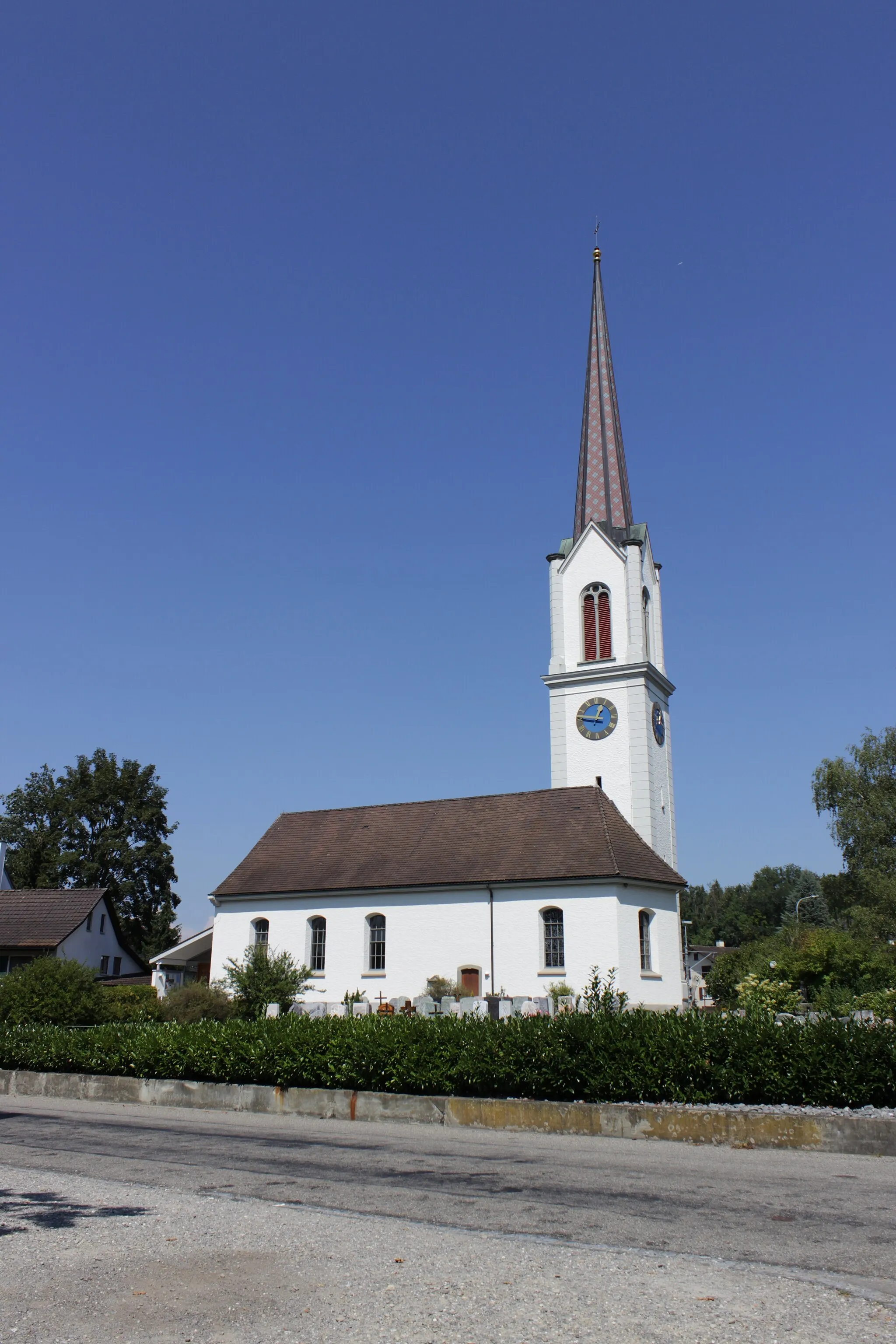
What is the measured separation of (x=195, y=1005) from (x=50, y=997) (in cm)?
814

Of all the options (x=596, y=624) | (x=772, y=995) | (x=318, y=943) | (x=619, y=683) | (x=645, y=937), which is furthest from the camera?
(x=596, y=624)

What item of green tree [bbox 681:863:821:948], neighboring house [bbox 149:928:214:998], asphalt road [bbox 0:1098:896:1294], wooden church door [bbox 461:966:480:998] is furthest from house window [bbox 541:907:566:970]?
green tree [bbox 681:863:821:948]

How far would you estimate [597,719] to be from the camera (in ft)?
138

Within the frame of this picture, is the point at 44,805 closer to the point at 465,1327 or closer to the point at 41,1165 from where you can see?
the point at 41,1165

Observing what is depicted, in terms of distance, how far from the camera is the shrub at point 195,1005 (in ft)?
94.2

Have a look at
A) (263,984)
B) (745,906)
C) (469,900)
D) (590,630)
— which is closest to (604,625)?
(590,630)

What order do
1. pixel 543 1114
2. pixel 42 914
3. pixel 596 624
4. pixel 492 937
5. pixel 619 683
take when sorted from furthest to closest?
pixel 42 914 → pixel 596 624 → pixel 619 683 → pixel 492 937 → pixel 543 1114

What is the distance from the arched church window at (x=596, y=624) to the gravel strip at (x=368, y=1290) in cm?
3694

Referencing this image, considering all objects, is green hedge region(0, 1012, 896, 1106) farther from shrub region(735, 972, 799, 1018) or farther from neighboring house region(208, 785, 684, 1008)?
neighboring house region(208, 785, 684, 1008)

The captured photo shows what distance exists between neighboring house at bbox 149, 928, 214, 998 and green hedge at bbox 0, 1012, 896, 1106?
89.9 feet

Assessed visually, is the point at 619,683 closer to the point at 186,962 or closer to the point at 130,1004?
the point at 130,1004

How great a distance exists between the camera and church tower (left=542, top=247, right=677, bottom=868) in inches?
1602

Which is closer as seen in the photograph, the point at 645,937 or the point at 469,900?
the point at 645,937

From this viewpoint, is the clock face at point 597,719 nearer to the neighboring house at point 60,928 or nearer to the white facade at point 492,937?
the white facade at point 492,937
